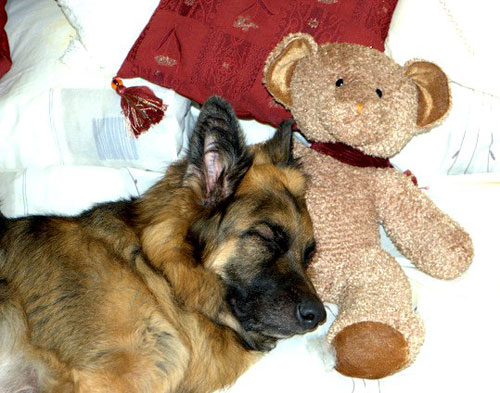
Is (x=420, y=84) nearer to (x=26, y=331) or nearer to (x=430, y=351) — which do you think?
(x=430, y=351)

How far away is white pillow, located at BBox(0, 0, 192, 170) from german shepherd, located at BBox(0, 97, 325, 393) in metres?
0.40

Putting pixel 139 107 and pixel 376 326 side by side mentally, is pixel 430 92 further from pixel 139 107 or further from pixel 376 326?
pixel 139 107

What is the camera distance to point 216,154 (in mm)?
2043

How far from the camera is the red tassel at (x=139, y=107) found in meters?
2.47

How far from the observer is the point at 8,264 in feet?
6.51

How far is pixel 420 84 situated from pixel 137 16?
4.12 feet

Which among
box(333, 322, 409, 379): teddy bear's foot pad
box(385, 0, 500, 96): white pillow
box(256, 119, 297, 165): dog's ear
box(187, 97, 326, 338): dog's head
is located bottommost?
box(333, 322, 409, 379): teddy bear's foot pad

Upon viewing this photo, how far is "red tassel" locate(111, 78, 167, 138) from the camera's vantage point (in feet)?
8.12

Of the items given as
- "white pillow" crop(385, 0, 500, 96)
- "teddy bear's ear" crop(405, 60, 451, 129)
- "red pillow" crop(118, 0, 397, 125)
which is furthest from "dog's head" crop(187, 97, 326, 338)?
"white pillow" crop(385, 0, 500, 96)

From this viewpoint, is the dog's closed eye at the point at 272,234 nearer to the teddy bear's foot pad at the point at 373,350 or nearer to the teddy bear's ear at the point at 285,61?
the teddy bear's foot pad at the point at 373,350

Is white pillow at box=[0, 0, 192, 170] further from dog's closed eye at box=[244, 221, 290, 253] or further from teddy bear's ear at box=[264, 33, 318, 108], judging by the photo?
dog's closed eye at box=[244, 221, 290, 253]

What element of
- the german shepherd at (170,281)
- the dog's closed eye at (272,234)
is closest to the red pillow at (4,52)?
the german shepherd at (170,281)

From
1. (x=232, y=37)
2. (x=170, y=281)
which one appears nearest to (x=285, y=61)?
(x=232, y=37)

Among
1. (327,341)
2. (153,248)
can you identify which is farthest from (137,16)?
(327,341)
